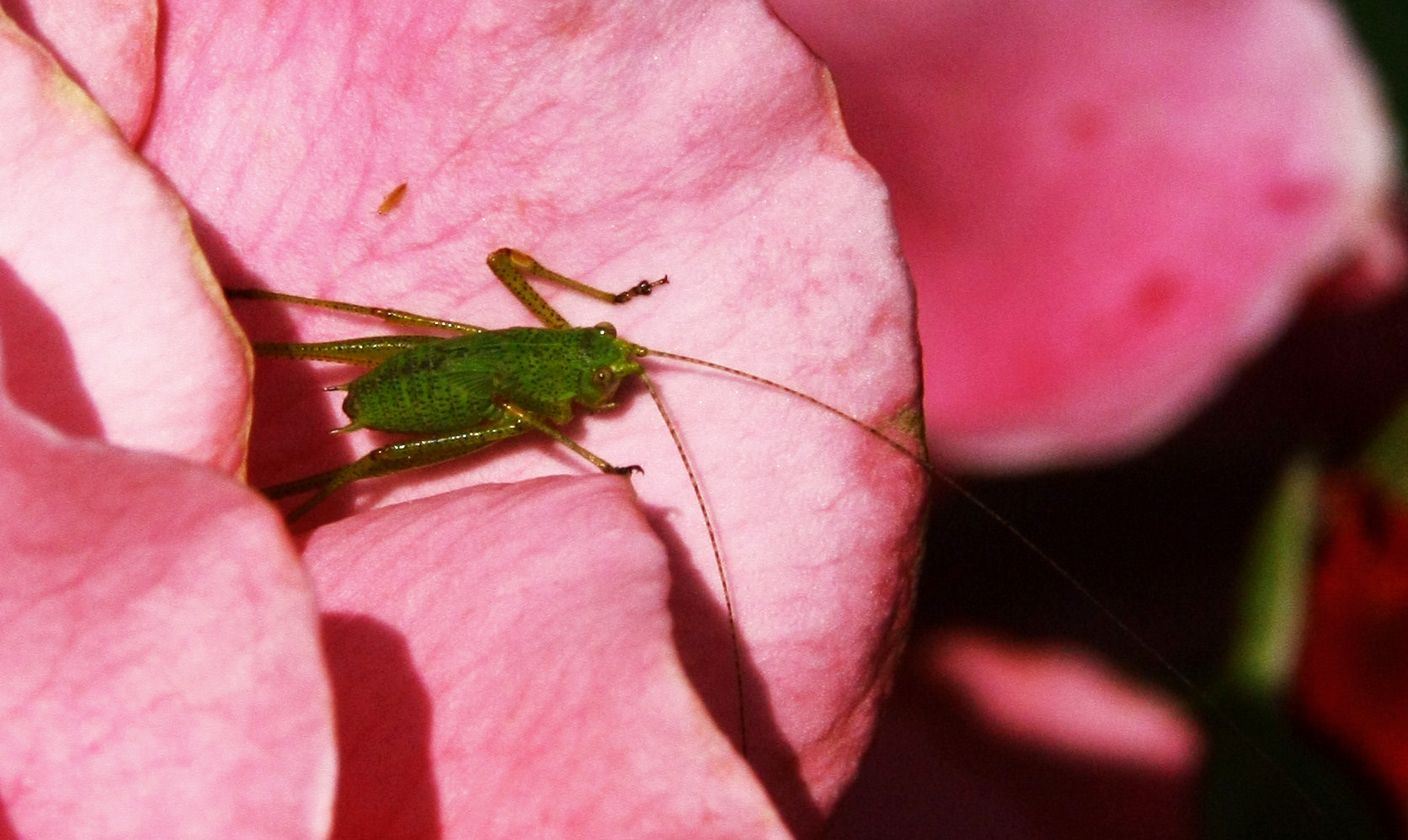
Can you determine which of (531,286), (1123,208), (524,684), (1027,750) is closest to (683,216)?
(531,286)

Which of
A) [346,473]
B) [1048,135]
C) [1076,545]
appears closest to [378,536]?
[346,473]

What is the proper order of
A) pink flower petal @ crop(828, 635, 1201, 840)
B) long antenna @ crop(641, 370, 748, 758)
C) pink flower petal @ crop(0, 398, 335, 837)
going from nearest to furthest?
pink flower petal @ crop(0, 398, 335, 837), long antenna @ crop(641, 370, 748, 758), pink flower petal @ crop(828, 635, 1201, 840)

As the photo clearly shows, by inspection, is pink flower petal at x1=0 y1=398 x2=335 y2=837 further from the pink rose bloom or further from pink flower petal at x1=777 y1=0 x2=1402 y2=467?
pink flower petal at x1=777 y1=0 x2=1402 y2=467

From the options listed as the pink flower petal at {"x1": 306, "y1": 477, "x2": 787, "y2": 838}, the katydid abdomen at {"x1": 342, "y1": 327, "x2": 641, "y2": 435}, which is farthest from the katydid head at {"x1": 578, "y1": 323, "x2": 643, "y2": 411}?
the pink flower petal at {"x1": 306, "y1": 477, "x2": 787, "y2": 838}

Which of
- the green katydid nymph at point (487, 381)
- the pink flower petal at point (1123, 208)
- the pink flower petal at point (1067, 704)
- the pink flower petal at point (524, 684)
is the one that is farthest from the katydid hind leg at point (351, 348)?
the pink flower petal at point (1067, 704)

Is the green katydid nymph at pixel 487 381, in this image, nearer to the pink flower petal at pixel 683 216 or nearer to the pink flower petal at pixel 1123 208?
the pink flower petal at pixel 683 216

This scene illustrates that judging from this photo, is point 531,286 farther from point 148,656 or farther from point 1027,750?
point 1027,750

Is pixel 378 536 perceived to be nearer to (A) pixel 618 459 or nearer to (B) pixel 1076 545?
(A) pixel 618 459
